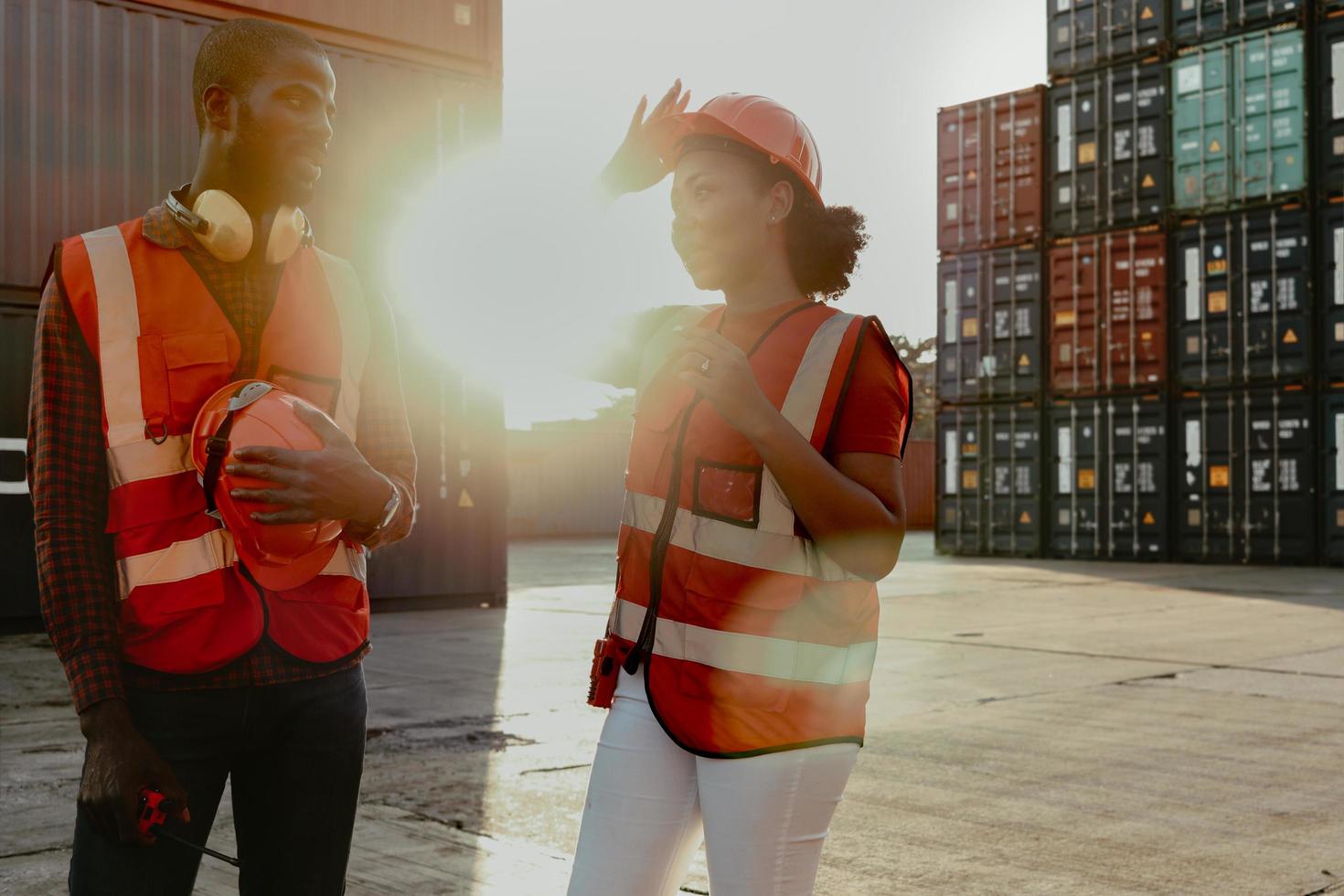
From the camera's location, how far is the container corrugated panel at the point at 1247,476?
1873 centimetres

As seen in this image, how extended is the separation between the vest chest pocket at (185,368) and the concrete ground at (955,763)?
264 centimetres

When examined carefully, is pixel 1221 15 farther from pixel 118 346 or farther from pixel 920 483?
pixel 118 346

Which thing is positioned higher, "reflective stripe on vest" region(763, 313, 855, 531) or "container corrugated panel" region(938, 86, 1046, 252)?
"container corrugated panel" region(938, 86, 1046, 252)

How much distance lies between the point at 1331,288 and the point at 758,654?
63.5ft

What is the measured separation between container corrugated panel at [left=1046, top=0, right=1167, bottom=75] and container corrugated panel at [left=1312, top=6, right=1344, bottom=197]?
2.44 meters

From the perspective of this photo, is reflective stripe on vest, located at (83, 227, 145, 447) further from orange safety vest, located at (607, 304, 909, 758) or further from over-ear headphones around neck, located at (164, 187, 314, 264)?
orange safety vest, located at (607, 304, 909, 758)

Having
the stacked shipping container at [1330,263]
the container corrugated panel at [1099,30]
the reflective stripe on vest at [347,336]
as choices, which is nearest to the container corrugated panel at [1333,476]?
the stacked shipping container at [1330,263]

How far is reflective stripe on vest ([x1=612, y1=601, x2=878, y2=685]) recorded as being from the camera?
173 cm

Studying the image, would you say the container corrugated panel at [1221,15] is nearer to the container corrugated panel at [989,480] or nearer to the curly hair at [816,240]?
the container corrugated panel at [989,480]

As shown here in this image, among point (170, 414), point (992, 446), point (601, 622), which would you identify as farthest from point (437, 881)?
point (992, 446)

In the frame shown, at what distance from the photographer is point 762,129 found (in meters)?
1.88

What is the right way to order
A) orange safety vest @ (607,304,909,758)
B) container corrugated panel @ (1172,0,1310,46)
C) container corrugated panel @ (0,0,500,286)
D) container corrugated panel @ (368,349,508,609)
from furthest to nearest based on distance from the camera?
1. container corrugated panel @ (1172,0,1310,46)
2. container corrugated panel @ (368,349,508,609)
3. container corrugated panel @ (0,0,500,286)
4. orange safety vest @ (607,304,909,758)

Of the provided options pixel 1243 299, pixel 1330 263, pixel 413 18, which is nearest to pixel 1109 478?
pixel 1243 299

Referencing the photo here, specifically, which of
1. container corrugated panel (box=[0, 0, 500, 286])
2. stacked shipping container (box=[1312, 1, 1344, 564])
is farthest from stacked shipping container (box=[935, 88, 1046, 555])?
container corrugated panel (box=[0, 0, 500, 286])
